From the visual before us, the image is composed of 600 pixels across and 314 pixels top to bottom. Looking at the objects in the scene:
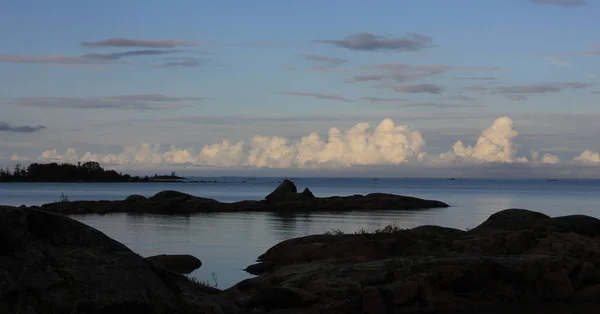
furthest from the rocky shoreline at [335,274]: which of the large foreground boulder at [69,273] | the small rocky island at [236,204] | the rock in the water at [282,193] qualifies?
the rock in the water at [282,193]

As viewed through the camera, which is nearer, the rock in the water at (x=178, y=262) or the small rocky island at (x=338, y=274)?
the small rocky island at (x=338, y=274)

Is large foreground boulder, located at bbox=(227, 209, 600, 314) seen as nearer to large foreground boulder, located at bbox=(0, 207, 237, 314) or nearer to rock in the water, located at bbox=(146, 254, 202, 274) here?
large foreground boulder, located at bbox=(0, 207, 237, 314)

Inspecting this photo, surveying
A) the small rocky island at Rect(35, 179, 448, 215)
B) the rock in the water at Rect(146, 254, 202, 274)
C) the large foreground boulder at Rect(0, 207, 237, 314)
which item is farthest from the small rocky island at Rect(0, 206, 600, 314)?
the small rocky island at Rect(35, 179, 448, 215)

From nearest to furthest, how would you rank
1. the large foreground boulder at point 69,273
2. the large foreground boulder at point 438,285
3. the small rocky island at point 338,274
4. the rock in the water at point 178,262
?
1. the large foreground boulder at point 69,273
2. the small rocky island at point 338,274
3. the large foreground boulder at point 438,285
4. the rock in the water at point 178,262

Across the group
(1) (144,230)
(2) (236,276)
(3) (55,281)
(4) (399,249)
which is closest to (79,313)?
(3) (55,281)

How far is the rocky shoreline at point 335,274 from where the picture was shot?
11953 mm

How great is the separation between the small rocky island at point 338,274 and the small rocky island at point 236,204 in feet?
139

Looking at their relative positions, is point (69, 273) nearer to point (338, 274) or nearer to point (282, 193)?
point (338, 274)

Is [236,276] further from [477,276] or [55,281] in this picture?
[55,281]

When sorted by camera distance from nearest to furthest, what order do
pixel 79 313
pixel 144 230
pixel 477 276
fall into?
pixel 79 313 < pixel 477 276 < pixel 144 230

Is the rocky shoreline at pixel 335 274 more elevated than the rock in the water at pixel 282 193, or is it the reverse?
the rock in the water at pixel 282 193

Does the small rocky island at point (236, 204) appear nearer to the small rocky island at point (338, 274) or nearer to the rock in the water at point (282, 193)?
the rock in the water at point (282, 193)

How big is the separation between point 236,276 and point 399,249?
19.3 feet

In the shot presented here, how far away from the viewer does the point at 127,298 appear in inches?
470
